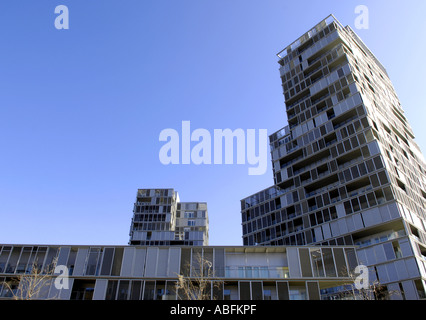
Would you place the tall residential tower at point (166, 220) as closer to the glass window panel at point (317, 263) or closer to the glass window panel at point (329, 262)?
the glass window panel at point (317, 263)

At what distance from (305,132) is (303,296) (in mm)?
36813

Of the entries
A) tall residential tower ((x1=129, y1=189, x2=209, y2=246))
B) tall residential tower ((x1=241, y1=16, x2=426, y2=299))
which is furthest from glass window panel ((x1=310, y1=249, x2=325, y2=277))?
tall residential tower ((x1=129, y1=189, x2=209, y2=246))

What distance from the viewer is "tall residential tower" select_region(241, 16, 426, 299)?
146 ft

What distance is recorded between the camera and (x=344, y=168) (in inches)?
2114

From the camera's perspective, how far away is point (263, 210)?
67.3 meters

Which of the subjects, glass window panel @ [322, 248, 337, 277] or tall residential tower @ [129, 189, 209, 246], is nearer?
glass window panel @ [322, 248, 337, 277]

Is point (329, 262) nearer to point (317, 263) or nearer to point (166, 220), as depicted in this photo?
point (317, 263)

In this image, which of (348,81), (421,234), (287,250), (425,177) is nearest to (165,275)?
(287,250)

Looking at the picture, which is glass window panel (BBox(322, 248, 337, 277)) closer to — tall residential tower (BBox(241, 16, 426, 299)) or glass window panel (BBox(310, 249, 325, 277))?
glass window panel (BBox(310, 249, 325, 277))

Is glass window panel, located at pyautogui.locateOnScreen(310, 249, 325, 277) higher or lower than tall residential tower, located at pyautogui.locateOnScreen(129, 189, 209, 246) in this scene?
lower

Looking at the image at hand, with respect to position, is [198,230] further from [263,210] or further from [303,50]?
[303,50]

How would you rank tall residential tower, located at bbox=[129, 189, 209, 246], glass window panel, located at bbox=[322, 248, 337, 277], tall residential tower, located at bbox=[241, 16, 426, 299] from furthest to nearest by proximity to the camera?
tall residential tower, located at bbox=[129, 189, 209, 246] → tall residential tower, located at bbox=[241, 16, 426, 299] → glass window panel, located at bbox=[322, 248, 337, 277]

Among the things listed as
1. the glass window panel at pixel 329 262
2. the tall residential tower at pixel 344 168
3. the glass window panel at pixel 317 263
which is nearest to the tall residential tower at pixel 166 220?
the tall residential tower at pixel 344 168

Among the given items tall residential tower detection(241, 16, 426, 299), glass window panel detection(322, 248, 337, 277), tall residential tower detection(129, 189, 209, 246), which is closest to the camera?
glass window panel detection(322, 248, 337, 277)
